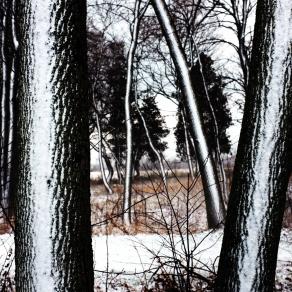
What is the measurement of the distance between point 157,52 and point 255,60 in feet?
46.4

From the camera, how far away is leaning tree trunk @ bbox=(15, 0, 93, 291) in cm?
203

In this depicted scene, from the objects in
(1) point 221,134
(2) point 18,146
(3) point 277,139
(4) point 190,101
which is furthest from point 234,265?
(1) point 221,134

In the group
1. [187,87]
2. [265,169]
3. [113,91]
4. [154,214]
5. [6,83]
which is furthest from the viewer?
[113,91]

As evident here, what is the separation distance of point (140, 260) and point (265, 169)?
1931mm

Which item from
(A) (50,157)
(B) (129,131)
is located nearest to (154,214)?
(B) (129,131)

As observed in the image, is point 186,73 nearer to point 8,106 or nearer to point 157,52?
point 8,106

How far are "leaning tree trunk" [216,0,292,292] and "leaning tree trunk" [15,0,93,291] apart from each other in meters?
1.00

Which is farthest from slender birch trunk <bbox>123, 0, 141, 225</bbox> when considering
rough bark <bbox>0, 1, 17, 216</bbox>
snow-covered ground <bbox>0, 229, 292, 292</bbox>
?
rough bark <bbox>0, 1, 17, 216</bbox>

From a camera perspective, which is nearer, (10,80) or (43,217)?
(43,217)

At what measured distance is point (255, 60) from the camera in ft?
8.45

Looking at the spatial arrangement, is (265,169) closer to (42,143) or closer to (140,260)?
(42,143)

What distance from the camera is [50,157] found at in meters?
2.05

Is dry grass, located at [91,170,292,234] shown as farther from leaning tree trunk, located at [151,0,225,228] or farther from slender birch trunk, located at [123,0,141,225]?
leaning tree trunk, located at [151,0,225,228]

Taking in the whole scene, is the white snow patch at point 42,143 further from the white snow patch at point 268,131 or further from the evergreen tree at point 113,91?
the evergreen tree at point 113,91
